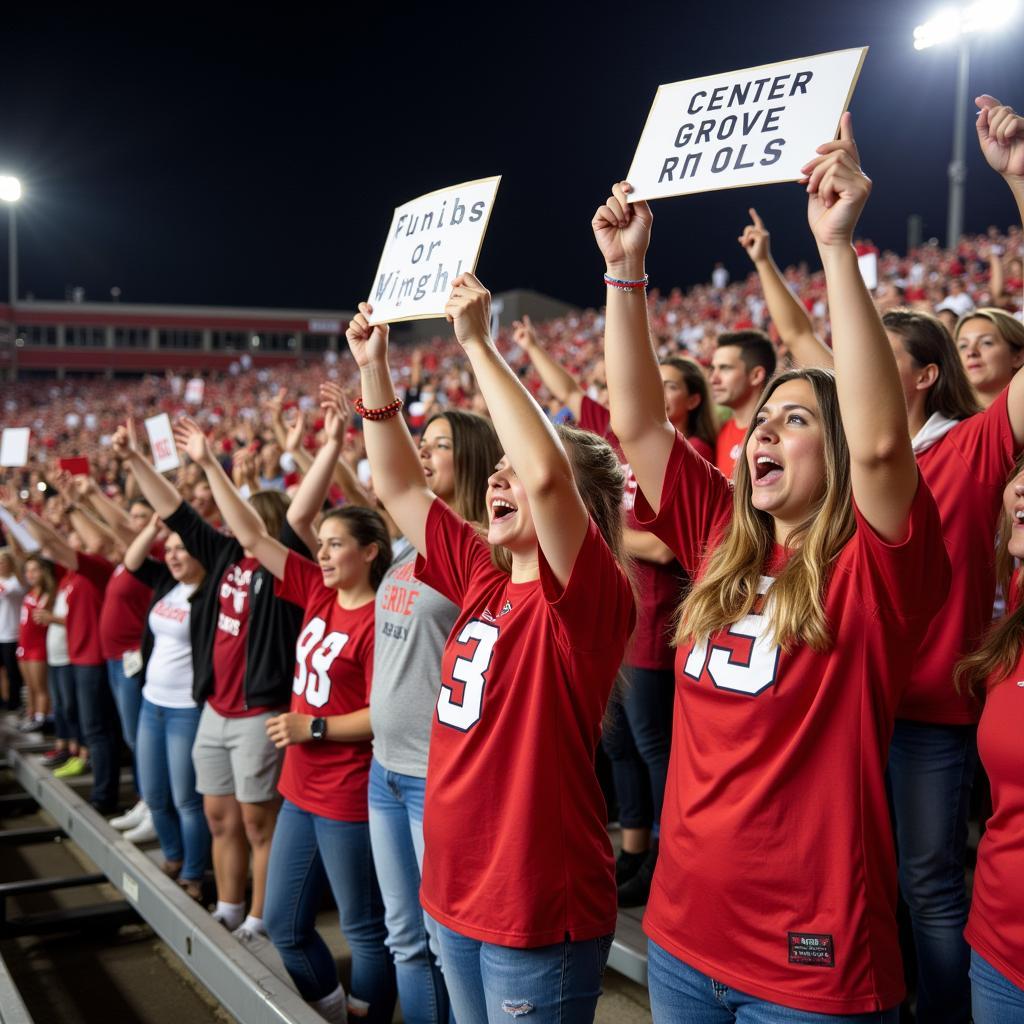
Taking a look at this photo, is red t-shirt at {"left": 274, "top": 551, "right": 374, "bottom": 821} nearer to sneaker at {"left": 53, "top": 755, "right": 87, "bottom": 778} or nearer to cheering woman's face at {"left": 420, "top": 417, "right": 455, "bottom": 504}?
cheering woman's face at {"left": 420, "top": 417, "right": 455, "bottom": 504}

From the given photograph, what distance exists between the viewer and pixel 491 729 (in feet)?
6.60

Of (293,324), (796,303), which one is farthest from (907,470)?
(293,324)

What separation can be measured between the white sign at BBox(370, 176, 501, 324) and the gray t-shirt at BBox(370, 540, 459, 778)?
75 cm

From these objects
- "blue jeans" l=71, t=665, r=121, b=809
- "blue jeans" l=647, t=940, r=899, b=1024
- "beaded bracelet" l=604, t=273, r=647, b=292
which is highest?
"beaded bracelet" l=604, t=273, r=647, b=292

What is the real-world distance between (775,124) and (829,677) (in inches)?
41.7

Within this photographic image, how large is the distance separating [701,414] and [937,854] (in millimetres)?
2004

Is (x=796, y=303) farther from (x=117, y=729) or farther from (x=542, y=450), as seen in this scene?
(x=117, y=729)

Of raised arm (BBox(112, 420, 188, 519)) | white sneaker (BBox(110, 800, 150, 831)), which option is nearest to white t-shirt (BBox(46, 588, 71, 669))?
white sneaker (BBox(110, 800, 150, 831))

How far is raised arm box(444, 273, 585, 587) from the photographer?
6.02 feet

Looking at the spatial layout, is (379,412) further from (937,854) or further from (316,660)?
(937,854)

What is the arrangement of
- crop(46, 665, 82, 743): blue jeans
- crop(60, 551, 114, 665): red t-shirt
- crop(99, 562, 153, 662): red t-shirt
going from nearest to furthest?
1. crop(99, 562, 153, 662): red t-shirt
2. crop(60, 551, 114, 665): red t-shirt
3. crop(46, 665, 82, 743): blue jeans

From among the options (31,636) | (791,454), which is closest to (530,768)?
(791,454)

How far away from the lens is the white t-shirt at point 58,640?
724cm

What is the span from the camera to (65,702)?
23.2ft
